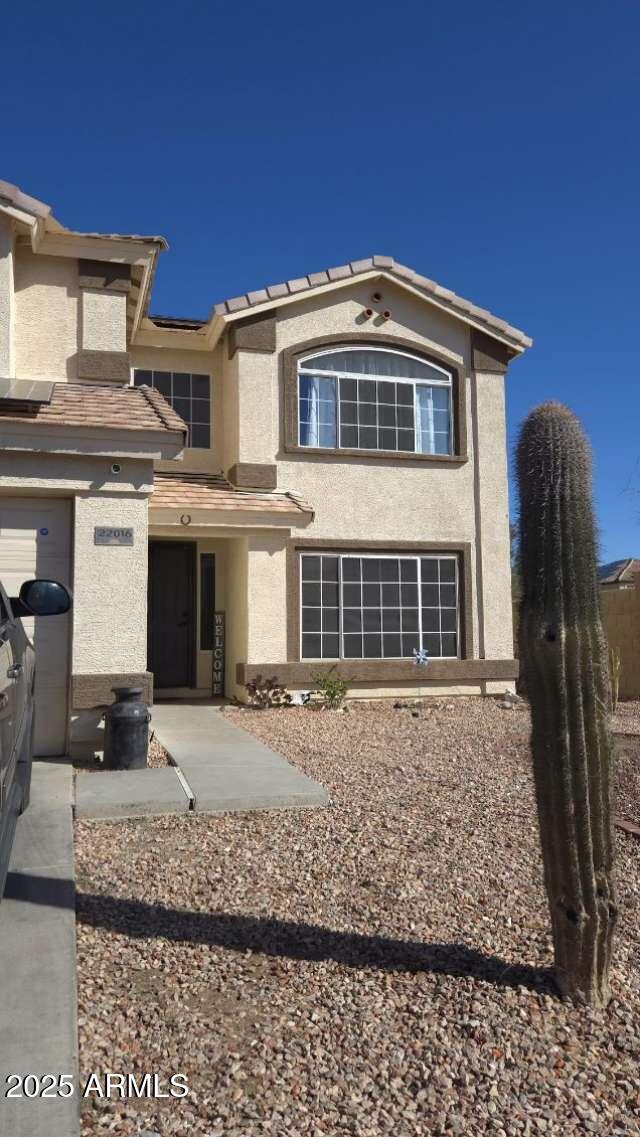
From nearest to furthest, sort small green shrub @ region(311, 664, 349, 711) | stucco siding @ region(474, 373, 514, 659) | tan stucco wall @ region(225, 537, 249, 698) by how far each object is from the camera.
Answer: small green shrub @ region(311, 664, 349, 711) → tan stucco wall @ region(225, 537, 249, 698) → stucco siding @ region(474, 373, 514, 659)

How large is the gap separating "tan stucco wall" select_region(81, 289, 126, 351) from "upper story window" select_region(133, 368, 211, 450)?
3568 millimetres

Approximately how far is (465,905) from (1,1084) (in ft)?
8.29

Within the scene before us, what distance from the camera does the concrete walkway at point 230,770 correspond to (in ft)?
21.5

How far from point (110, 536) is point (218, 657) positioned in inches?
248

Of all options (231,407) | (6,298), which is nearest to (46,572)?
(6,298)

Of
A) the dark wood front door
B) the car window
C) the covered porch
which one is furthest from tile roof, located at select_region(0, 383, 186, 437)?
the dark wood front door

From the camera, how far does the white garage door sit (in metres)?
7.92

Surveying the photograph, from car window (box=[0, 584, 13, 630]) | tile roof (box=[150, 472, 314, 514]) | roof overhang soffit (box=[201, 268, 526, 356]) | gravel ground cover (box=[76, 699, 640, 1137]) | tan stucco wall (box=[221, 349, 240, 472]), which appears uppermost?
roof overhang soffit (box=[201, 268, 526, 356])

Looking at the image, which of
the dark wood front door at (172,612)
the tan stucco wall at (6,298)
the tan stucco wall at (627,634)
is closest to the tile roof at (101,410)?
the tan stucco wall at (6,298)

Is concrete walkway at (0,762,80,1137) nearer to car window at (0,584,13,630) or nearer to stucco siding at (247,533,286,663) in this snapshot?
car window at (0,584,13,630)

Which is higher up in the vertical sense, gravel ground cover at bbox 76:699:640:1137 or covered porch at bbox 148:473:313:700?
covered porch at bbox 148:473:313:700

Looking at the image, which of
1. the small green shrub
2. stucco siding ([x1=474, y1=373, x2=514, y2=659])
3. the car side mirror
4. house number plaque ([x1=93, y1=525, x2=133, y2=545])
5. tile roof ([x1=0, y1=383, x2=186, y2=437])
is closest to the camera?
the car side mirror

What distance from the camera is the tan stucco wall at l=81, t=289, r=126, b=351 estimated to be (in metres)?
10.4

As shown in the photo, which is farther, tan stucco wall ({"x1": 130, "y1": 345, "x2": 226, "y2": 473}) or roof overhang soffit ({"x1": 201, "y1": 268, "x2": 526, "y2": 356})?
tan stucco wall ({"x1": 130, "y1": 345, "x2": 226, "y2": 473})
